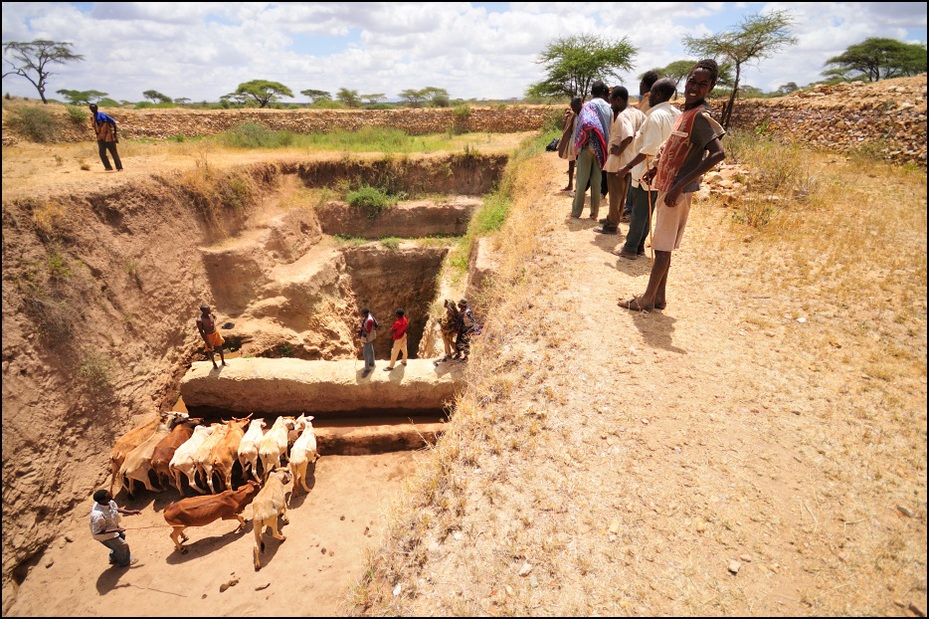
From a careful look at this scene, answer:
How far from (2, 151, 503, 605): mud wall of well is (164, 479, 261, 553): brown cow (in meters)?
1.86

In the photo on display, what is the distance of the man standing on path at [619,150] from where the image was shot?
5684 millimetres

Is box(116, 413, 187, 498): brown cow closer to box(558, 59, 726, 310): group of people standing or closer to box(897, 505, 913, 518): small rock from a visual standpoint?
box(558, 59, 726, 310): group of people standing

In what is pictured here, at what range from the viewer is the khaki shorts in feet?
13.3

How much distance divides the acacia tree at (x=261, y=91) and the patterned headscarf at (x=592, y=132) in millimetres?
30419

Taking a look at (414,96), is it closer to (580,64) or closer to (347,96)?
(347,96)

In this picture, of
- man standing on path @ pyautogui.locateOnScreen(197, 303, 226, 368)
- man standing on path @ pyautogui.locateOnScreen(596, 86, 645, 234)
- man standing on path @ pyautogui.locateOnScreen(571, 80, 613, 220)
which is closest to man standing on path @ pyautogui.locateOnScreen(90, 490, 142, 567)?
man standing on path @ pyautogui.locateOnScreen(197, 303, 226, 368)

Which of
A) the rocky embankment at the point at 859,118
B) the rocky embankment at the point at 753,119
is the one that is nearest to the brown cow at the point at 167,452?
the rocky embankment at the point at 753,119

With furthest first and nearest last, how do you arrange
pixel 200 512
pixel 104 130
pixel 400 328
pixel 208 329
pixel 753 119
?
1. pixel 753 119
2. pixel 104 130
3. pixel 208 329
4. pixel 400 328
5. pixel 200 512

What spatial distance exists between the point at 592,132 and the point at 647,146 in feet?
5.74

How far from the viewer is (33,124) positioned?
12875mm

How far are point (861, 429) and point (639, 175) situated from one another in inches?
148

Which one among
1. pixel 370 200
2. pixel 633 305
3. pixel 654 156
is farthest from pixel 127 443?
pixel 370 200

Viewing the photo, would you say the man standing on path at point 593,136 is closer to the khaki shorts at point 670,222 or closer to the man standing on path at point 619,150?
the man standing on path at point 619,150

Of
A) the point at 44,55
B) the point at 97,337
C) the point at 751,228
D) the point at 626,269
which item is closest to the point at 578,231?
the point at 626,269
